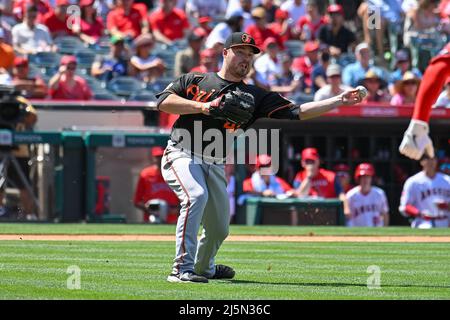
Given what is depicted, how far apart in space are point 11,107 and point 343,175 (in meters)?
5.20

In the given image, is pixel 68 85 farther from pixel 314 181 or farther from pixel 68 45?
pixel 314 181

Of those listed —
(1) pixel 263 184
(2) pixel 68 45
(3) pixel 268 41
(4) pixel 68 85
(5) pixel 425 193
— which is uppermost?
(3) pixel 268 41

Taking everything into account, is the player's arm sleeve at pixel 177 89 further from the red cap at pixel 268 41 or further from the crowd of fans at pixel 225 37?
the red cap at pixel 268 41

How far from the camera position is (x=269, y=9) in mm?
21984

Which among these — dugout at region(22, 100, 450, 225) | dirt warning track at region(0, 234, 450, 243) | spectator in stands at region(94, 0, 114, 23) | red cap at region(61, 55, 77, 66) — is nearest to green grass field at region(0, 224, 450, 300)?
dirt warning track at region(0, 234, 450, 243)

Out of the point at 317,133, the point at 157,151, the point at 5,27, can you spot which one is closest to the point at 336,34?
the point at 317,133

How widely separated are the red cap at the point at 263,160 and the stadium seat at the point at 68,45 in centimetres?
406

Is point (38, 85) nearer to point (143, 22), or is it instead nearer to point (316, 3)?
point (143, 22)

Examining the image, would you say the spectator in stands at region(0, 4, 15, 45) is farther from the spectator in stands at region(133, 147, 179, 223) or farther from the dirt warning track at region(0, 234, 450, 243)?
the dirt warning track at region(0, 234, 450, 243)

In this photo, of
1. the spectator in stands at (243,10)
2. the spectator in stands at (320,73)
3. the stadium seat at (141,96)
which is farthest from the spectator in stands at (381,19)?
the stadium seat at (141,96)

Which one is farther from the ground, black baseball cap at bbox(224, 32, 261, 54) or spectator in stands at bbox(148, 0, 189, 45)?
spectator in stands at bbox(148, 0, 189, 45)

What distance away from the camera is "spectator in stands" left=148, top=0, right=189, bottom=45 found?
19984 mm

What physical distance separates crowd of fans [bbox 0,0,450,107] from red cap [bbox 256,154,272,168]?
58.8 inches
